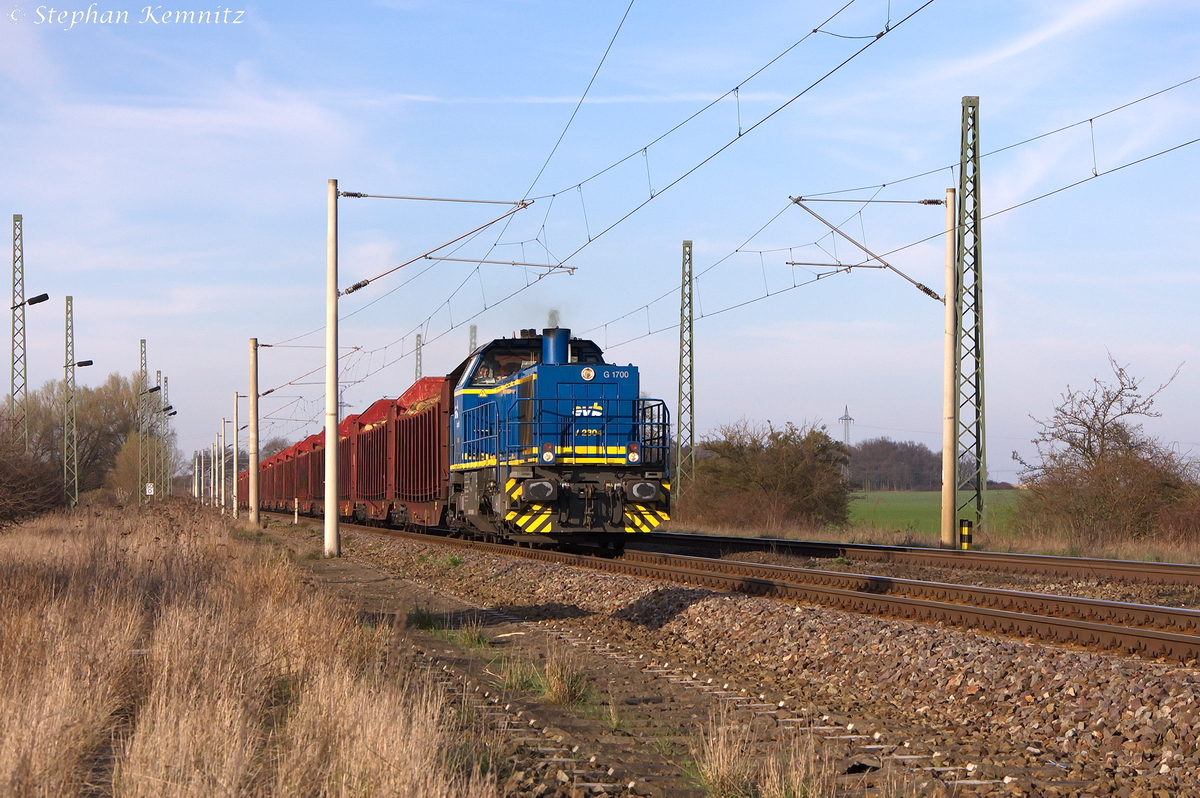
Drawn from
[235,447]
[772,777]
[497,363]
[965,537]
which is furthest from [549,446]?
[235,447]

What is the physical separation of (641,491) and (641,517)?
50 cm

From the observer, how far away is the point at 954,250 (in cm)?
2269

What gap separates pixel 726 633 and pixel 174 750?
276 inches

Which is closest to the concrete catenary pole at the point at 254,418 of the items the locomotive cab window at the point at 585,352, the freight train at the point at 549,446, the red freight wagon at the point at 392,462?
the red freight wagon at the point at 392,462

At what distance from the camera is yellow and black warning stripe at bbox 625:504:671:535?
1814cm

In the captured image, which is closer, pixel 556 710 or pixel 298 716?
pixel 298 716

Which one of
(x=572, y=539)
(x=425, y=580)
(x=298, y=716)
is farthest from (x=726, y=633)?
(x=572, y=539)

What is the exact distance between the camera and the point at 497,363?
2181 cm

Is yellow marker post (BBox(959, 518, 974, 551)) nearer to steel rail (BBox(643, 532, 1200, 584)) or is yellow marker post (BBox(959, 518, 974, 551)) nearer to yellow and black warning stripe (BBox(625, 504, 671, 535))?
steel rail (BBox(643, 532, 1200, 584))

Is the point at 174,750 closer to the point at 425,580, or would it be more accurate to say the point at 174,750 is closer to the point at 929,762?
the point at 929,762

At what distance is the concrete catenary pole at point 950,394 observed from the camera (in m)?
21.8

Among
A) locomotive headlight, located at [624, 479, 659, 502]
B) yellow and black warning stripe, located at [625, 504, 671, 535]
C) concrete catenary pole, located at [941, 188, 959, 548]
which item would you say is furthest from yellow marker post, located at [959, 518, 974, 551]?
locomotive headlight, located at [624, 479, 659, 502]

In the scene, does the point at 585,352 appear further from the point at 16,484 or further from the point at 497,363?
the point at 16,484

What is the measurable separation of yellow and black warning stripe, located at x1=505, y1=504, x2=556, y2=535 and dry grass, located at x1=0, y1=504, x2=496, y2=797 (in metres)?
6.48
